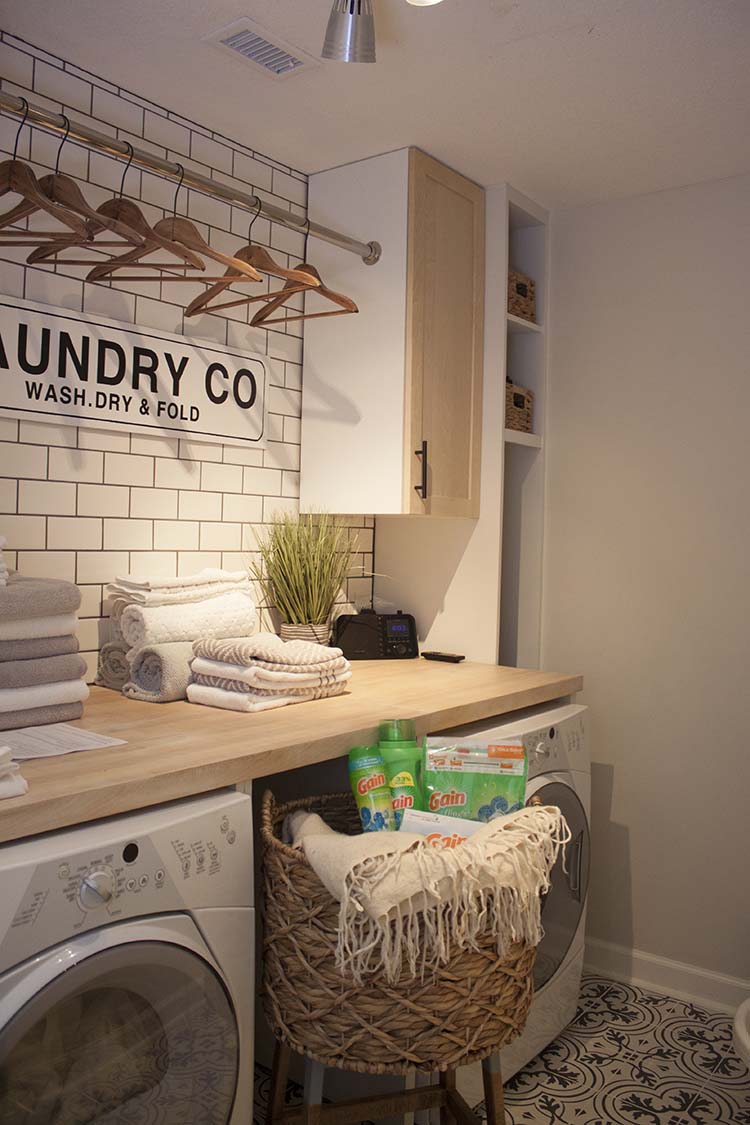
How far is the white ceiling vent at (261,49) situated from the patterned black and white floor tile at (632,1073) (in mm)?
2393

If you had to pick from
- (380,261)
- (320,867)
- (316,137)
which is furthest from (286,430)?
(320,867)

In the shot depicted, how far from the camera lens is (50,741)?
1.70m

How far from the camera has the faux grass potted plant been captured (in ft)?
9.06

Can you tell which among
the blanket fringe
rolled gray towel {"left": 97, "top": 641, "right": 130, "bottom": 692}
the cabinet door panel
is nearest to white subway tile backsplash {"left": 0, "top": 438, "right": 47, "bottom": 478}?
rolled gray towel {"left": 97, "top": 641, "right": 130, "bottom": 692}

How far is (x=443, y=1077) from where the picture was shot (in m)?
1.93

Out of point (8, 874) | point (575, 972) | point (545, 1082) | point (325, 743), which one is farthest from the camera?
point (575, 972)

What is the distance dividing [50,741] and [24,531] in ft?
2.18

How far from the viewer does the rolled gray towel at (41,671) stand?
1784 millimetres

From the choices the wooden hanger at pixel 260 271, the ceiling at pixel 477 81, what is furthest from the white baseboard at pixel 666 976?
the ceiling at pixel 477 81

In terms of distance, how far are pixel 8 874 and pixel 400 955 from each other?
0.61 m

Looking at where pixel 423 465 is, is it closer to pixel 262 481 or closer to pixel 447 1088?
pixel 262 481

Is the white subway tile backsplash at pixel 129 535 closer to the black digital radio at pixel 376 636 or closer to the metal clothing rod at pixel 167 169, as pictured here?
the black digital radio at pixel 376 636

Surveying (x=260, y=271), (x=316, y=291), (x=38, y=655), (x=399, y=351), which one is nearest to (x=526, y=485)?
(x=399, y=351)

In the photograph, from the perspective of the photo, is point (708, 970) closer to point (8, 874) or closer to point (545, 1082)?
point (545, 1082)
